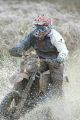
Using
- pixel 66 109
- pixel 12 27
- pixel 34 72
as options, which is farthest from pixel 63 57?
pixel 12 27

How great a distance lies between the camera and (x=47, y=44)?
9.43 meters

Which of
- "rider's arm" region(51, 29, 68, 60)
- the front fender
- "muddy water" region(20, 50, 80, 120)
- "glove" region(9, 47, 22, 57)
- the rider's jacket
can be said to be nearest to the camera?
"rider's arm" region(51, 29, 68, 60)

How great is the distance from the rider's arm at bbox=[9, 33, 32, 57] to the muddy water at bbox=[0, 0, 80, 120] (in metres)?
0.97

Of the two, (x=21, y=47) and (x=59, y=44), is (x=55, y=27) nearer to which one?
(x=21, y=47)

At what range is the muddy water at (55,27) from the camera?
9977 mm

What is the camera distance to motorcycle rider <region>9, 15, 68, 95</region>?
9281 millimetres

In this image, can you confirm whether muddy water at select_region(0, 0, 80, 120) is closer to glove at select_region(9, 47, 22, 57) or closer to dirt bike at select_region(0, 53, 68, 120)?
dirt bike at select_region(0, 53, 68, 120)

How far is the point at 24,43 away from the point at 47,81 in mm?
781

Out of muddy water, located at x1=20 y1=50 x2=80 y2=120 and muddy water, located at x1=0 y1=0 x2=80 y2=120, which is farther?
muddy water, located at x1=0 y1=0 x2=80 y2=120

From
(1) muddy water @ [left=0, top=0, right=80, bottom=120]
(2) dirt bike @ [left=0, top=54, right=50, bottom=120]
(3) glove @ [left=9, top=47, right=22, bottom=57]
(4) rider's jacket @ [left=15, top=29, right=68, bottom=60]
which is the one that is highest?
(4) rider's jacket @ [left=15, top=29, right=68, bottom=60]

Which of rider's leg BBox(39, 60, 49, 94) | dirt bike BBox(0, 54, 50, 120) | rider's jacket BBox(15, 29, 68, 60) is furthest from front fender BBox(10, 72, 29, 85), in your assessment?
rider's jacket BBox(15, 29, 68, 60)

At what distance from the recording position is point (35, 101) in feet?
31.3

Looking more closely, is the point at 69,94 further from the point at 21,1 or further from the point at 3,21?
the point at 21,1

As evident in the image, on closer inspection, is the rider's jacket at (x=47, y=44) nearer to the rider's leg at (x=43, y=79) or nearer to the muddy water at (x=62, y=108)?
the rider's leg at (x=43, y=79)
